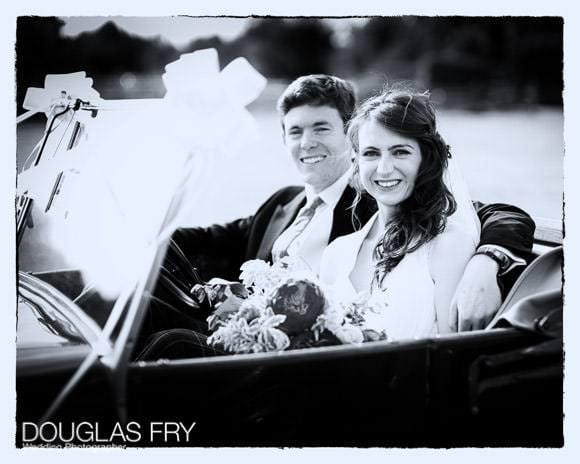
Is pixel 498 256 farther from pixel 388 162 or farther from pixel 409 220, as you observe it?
pixel 388 162

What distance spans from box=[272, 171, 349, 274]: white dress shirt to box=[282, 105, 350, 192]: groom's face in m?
0.05

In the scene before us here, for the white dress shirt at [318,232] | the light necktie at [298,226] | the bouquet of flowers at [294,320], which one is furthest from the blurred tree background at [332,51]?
the bouquet of flowers at [294,320]

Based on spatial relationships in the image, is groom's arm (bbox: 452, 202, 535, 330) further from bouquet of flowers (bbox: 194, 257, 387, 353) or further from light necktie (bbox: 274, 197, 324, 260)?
light necktie (bbox: 274, 197, 324, 260)

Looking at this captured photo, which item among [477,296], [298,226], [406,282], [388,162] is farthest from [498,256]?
[298,226]

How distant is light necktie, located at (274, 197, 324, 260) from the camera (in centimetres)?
343

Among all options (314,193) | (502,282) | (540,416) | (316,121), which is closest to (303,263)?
(314,193)

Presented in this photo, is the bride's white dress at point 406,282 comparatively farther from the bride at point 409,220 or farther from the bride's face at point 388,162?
the bride's face at point 388,162

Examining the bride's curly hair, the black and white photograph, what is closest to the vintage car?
the black and white photograph

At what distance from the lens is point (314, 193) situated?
3.44 meters

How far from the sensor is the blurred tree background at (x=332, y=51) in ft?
10.3

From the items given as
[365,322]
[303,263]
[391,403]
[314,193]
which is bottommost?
[391,403]

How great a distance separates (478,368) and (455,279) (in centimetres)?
36

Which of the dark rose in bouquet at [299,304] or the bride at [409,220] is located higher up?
the bride at [409,220]

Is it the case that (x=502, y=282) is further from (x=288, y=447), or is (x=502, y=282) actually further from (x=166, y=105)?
(x=166, y=105)
